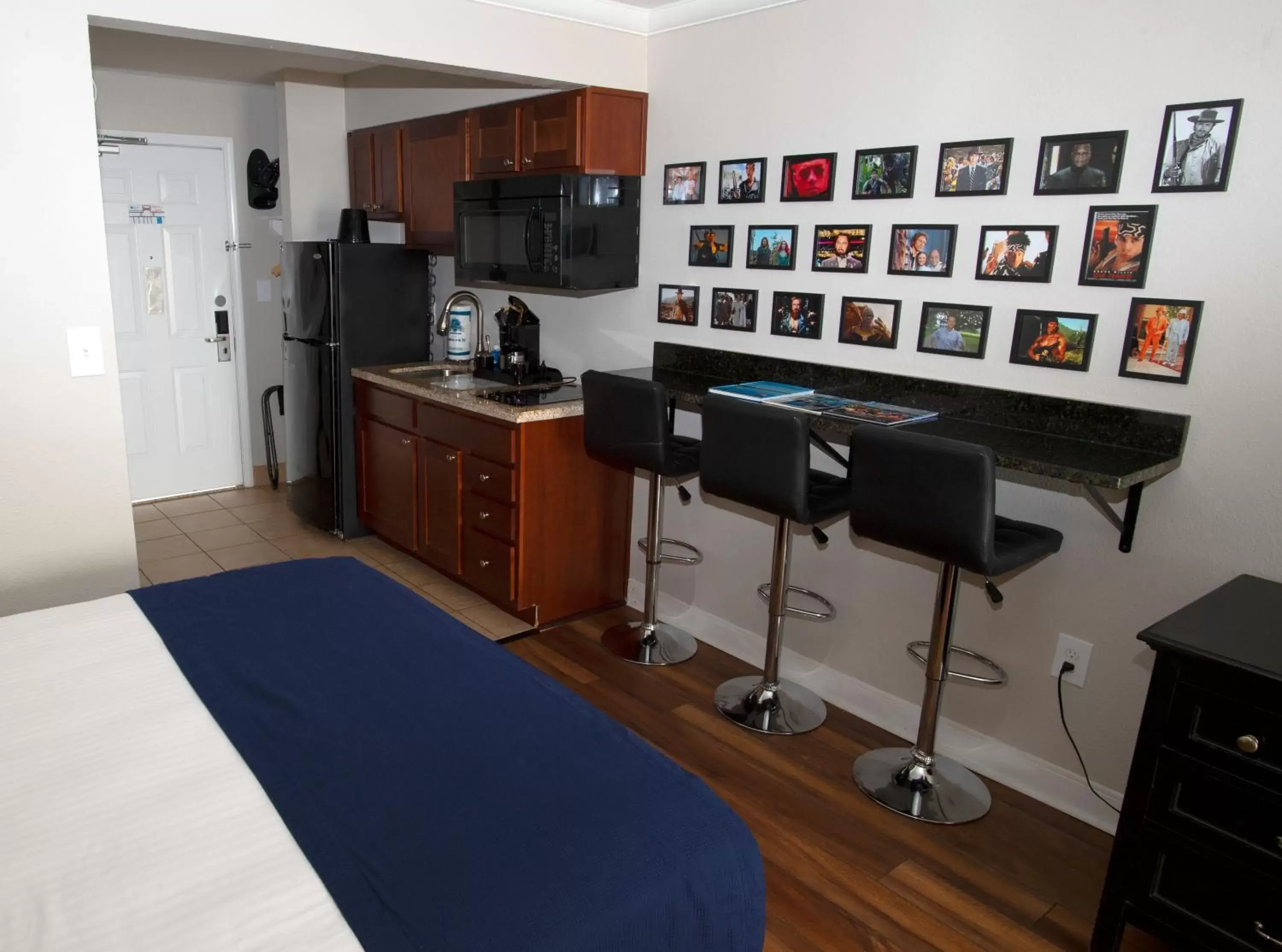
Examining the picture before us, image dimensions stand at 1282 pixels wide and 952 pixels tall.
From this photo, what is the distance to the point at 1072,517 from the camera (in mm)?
2459

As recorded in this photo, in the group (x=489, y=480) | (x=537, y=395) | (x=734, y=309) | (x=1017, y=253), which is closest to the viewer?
(x=1017, y=253)

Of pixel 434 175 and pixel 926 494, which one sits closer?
pixel 926 494

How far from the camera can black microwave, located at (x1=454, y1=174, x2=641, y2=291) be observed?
11.0ft

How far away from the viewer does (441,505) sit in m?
3.86

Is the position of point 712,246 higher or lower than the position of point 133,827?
higher

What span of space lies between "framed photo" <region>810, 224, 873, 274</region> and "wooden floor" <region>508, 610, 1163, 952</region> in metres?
1.50

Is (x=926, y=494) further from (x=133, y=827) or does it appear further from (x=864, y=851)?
(x=133, y=827)

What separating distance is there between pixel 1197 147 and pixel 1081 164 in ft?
0.89

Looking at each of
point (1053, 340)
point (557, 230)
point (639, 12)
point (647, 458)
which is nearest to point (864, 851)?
point (647, 458)

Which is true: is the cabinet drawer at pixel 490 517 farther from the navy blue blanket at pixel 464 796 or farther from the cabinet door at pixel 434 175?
the navy blue blanket at pixel 464 796

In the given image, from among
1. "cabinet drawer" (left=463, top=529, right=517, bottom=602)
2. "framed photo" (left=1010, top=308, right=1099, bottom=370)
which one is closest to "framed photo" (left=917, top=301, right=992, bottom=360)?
"framed photo" (left=1010, top=308, right=1099, bottom=370)

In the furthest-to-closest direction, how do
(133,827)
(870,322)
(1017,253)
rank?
(870,322) → (1017,253) → (133,827)

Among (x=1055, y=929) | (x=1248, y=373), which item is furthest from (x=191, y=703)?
(x=1248, y=373)

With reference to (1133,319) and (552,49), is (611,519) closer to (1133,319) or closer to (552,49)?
(552,49)
